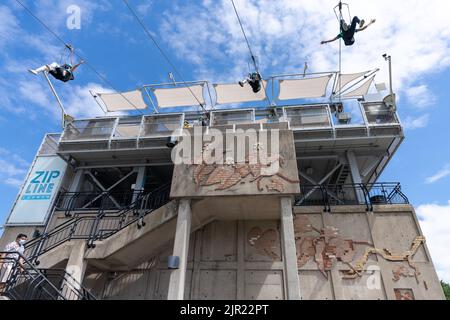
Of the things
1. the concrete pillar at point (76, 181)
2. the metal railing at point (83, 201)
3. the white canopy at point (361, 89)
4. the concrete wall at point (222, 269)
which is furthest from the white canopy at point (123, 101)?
the white canopy at point (361, 89)

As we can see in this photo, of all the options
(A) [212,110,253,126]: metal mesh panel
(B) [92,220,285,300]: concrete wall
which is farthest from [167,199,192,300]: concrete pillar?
(A) [212,110,253,126]: metal mesh panel

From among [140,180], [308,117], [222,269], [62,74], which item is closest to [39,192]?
[140,180]

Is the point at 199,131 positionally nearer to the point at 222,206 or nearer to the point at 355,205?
the point at 222,206

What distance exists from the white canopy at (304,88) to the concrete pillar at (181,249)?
911 cm

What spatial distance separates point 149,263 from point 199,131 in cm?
534

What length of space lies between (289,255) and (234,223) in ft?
11.2

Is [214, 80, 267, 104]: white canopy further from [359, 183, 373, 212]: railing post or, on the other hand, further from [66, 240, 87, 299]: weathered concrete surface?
[66, 240, 87, 299]: weathered concrete surface

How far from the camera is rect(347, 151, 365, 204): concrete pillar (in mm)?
10937

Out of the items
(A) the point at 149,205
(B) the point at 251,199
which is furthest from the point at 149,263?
(B) the point at 251,199

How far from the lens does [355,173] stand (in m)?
12.0

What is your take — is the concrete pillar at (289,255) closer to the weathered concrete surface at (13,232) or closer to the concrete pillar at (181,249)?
the concrete pillar at (181,249)

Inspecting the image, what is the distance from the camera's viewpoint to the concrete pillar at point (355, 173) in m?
10.9

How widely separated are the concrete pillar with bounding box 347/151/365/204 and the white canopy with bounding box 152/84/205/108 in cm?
804
